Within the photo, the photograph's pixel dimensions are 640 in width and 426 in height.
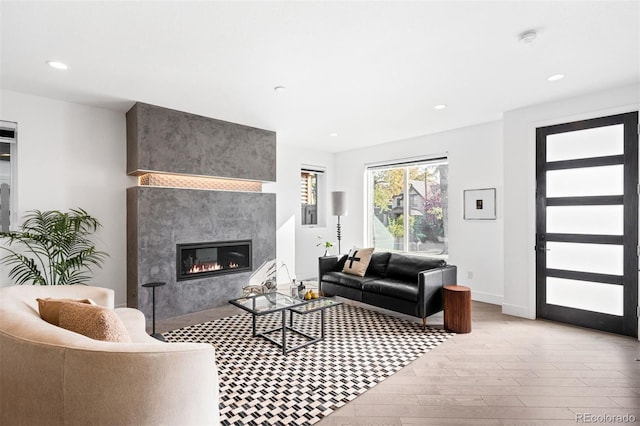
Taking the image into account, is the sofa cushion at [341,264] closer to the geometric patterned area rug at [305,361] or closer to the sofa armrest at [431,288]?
the geometric patterned area rug at [305,361]

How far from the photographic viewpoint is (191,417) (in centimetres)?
135

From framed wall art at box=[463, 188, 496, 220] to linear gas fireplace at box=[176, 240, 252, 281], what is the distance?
3375 millimetres

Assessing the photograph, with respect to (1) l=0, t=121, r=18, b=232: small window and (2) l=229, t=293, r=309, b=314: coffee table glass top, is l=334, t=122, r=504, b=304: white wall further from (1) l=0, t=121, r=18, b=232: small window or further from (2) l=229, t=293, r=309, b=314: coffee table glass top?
(1) l=0, t=121, r=18, b=232: small window

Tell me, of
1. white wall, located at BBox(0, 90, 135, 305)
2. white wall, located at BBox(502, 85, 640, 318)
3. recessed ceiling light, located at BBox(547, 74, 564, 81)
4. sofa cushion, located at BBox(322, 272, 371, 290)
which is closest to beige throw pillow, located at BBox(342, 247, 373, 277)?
sofa cushion, located at BBox(322, 272, 371, 290)

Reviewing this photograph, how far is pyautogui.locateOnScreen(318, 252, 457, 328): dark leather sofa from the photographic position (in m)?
3.67

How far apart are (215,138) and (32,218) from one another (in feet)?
7.39

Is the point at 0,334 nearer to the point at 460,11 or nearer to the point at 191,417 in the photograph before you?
the point at 191,417

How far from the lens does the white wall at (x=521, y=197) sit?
3.88 meters

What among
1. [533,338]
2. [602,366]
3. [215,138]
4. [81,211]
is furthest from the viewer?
[215,138]

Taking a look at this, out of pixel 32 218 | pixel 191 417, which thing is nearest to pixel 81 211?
pixel 32 218

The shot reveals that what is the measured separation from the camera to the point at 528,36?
7.73 feet

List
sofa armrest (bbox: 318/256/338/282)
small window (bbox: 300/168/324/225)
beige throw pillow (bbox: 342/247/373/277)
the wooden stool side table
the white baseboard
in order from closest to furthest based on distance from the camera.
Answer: the wooden stool side table
the white baseboard
beige throw pillow (bbox: 342/247/373/277)
sofa armrest (bbox: 318/256/338/282)
small window (bbox: 300/168/324/225)

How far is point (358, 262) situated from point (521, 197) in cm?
224

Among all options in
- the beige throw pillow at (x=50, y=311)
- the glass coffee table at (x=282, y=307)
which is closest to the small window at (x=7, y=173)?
the beige throw pillow at (x=50, y=311)
